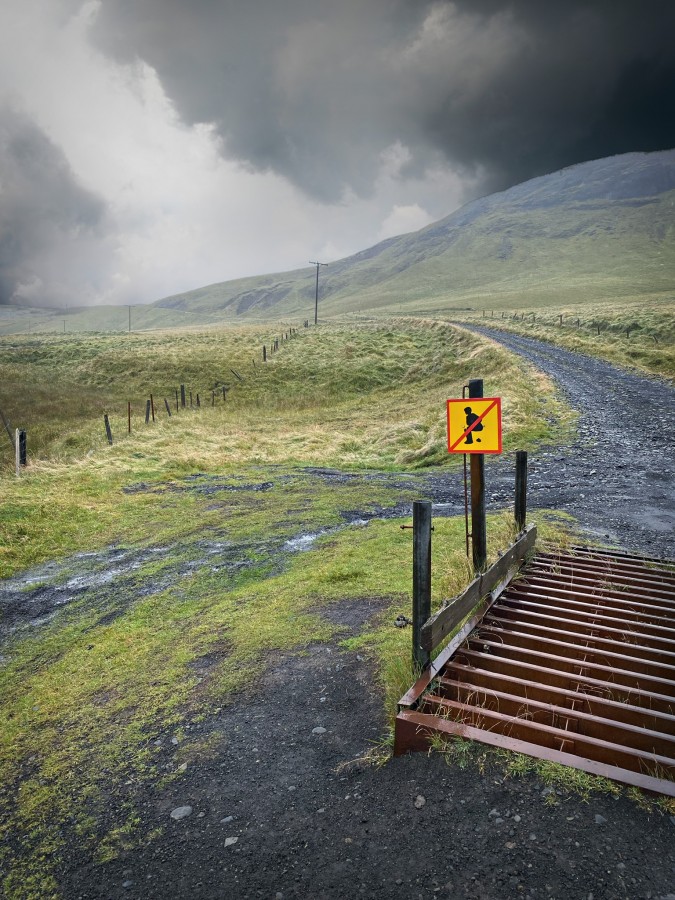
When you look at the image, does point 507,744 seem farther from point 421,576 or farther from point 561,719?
point 421,576

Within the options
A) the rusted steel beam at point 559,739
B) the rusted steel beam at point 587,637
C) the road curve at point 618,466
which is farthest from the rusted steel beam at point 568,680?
the road curve at point 618,466

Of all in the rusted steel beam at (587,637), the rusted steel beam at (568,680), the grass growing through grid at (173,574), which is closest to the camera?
the rusted steel beam at (568,680)

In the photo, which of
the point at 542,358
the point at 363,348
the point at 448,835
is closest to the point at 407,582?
the point at 448,835

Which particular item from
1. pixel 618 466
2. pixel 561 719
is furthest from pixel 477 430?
pixel 618 466

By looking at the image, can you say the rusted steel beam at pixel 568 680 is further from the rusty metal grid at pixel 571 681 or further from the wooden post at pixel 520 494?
the wooden post at pixel 520 494

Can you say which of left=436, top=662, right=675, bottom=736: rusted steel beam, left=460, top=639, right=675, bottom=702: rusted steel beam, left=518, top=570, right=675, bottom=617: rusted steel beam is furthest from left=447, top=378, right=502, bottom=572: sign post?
left=436, top=662, right=675, bottom=736: rusted steel beam

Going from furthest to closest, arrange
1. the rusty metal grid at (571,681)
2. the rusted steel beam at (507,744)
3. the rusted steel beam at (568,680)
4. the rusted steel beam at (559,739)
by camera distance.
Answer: the rusted steel beam at (568,680), the rusty metal grid at (571,681), the rusted steel beam at (559,739), the rusted steel beam at (507,744)

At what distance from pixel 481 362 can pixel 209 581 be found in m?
25.3

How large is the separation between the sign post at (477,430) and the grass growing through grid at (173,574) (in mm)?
825

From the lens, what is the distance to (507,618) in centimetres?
Result: 600

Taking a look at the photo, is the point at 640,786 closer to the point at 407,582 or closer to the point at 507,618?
the point at 507,618

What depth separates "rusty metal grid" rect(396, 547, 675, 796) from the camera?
12.5 ft

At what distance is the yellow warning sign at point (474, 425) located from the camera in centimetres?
609

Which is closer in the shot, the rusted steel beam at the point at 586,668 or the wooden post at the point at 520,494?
the rusted steel beam at the point at 586,668
